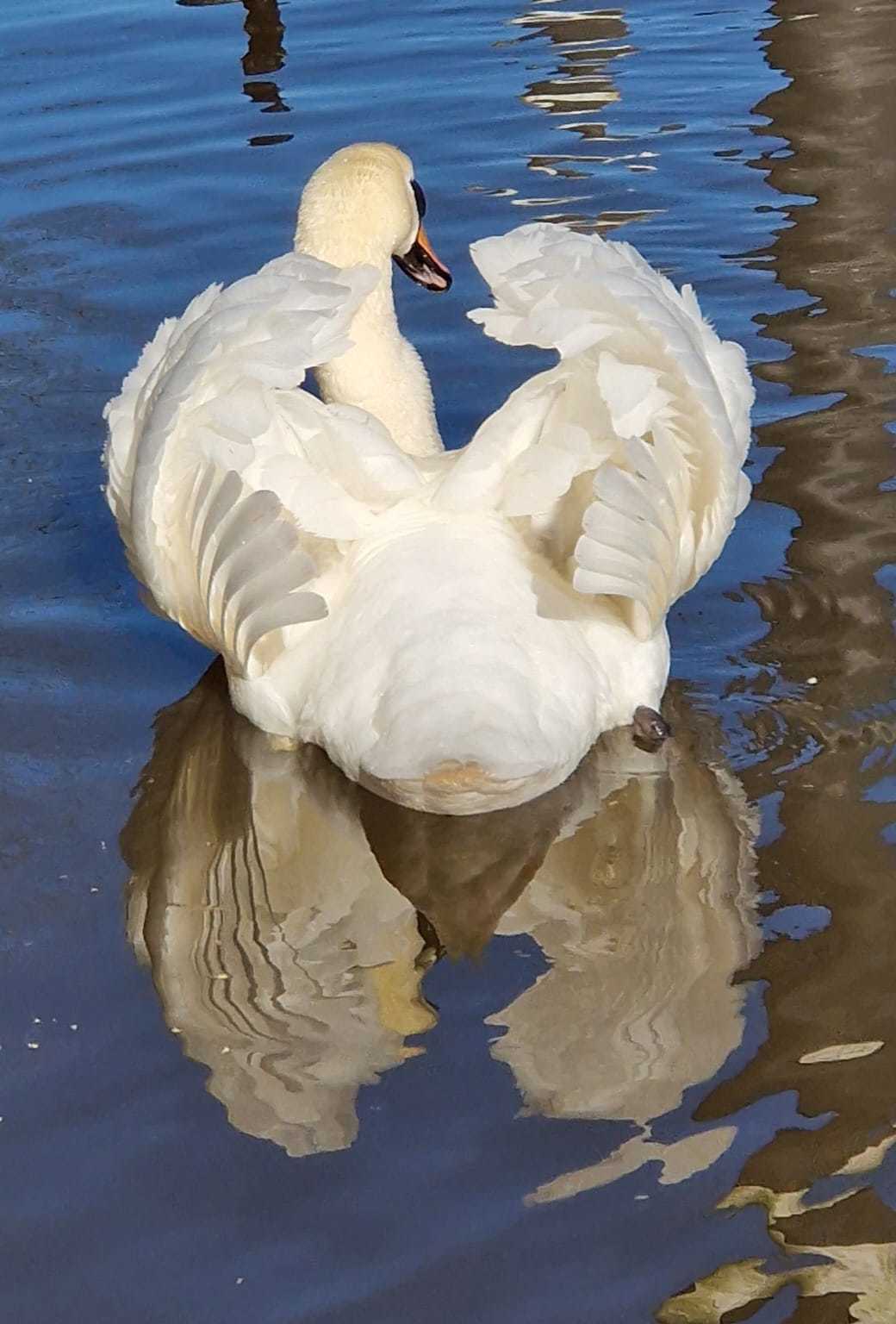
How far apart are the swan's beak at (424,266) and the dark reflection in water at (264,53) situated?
175 inches

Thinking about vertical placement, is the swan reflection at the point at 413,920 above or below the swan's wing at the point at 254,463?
below

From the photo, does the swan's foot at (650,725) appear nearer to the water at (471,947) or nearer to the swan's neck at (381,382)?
the water at (471,947)

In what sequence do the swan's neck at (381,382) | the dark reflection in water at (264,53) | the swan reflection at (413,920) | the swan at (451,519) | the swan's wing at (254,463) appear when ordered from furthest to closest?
the dark reflection in water at (264,53) < the swan's neck at (381,382) < the swan's wing at (254,463) < the swan at (451,519) < the swan reflection at (413,920)

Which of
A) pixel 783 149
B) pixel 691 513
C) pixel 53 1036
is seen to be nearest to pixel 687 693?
pixel 691 513

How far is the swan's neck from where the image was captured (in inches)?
227

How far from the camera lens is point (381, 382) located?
580cm

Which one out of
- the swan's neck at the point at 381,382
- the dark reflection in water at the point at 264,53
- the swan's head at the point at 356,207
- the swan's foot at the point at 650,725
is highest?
the swan's head at the point at 356,207

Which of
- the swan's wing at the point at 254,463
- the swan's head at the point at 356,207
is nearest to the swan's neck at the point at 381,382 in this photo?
the swan's head at the point at 356,207

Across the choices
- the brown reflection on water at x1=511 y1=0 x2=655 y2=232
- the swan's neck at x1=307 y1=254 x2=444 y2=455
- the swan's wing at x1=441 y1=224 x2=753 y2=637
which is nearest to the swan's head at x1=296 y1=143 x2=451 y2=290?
the swan's neck at x1=307 y1=254 x2=444 y2=455

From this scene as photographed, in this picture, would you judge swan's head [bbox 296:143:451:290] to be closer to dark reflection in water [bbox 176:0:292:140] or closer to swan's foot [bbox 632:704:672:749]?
swan's foot [bbox 632:704:672:749]

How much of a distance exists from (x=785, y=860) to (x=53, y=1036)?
154 cm

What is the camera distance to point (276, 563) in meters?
4.88

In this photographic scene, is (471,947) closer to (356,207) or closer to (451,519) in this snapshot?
(451,519)

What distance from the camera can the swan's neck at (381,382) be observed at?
18.9 feet
